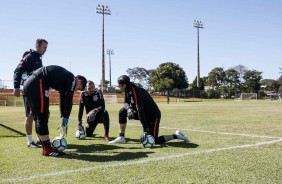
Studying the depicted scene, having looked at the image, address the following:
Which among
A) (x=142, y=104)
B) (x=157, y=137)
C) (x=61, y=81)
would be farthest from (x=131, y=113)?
(x=61, y=81)

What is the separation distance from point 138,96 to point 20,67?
2.51 m

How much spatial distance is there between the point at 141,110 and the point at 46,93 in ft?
5.98

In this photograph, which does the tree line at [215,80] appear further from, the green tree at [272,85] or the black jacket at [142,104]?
the black jacket at [142,104]

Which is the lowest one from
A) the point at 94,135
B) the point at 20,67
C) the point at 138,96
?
the point at 94,135

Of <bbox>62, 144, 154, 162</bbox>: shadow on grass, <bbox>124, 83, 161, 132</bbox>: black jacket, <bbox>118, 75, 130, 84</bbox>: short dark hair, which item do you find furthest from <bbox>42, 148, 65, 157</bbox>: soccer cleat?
<bbox>118, 75, 130, 84</bbox>: short dark hair

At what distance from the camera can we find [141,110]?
6477mm

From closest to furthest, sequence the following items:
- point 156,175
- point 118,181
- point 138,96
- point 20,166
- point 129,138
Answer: point 118,181, point 156,175, point 20,166, point 138,96, point 129,138

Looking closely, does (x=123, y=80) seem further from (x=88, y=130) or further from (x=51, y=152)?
(x=88, y=130)

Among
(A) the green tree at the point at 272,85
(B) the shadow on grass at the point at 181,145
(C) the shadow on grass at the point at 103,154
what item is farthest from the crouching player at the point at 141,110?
(A) the green tree at the point at 272,85

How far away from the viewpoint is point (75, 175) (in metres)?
4.18

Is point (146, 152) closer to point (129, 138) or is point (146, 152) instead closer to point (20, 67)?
point (129, 138)

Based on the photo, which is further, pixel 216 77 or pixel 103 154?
pixel 216 77

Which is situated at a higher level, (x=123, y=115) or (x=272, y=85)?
(x=272, y=85)

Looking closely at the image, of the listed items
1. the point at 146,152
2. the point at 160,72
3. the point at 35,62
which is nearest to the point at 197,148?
Result: the point at 146,152
